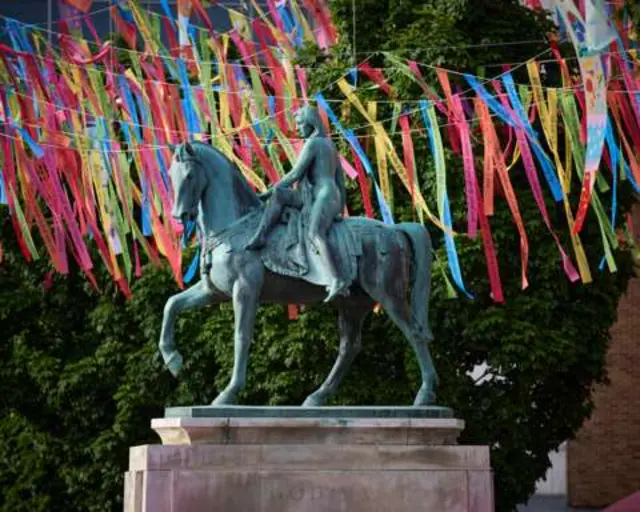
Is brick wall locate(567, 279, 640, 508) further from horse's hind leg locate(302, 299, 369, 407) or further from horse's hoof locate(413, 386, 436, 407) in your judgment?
horse's hoof locate(413, 386, 436, 407)

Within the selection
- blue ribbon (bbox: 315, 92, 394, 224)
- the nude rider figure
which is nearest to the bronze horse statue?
the nude rider figure

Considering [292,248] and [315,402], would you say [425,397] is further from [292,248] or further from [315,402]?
[292,248]

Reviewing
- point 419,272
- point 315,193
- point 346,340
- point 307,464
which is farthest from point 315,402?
point 315,193

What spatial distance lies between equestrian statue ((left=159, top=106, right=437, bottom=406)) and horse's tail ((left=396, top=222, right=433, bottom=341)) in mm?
11

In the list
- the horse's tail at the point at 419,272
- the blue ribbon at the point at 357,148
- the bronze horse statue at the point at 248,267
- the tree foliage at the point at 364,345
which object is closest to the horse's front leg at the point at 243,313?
the bronze horse statue at the point at 248,267

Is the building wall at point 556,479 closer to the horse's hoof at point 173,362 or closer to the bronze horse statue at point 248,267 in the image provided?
the bronze horse statue at point 248,267

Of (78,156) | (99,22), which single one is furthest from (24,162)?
(99,22)

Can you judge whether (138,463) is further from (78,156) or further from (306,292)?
(78,156)

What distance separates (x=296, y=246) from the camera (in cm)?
2227

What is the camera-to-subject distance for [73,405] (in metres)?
32.5

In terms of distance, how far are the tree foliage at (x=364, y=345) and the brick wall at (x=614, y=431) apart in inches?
291

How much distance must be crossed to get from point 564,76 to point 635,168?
154cm

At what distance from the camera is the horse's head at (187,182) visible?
72.9 feet

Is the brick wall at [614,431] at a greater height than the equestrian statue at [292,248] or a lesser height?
lesser
